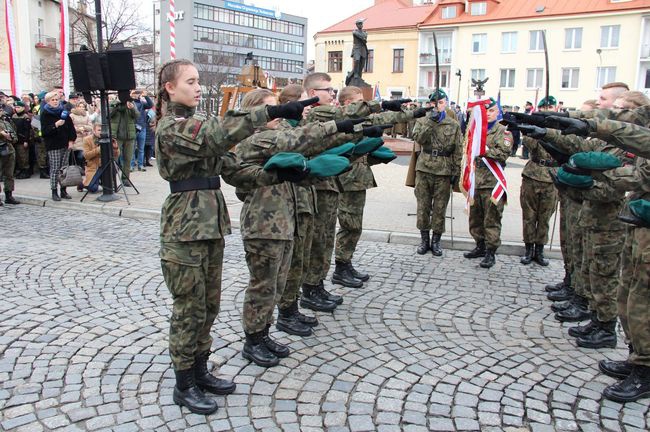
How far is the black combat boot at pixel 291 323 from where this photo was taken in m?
4.82

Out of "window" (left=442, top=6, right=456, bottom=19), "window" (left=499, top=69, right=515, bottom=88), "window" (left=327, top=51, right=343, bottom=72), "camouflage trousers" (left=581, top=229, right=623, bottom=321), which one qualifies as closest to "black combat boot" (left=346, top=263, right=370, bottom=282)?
"camouflage trousers" (left=581, top=229, right=623, bottom=321)

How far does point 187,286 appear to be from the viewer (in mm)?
3455

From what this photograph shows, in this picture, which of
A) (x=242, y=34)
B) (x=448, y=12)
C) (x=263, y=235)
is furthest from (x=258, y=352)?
(x=242, y=34)

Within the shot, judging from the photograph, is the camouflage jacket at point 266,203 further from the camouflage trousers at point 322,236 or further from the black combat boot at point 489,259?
the black combat boot at point 489,259

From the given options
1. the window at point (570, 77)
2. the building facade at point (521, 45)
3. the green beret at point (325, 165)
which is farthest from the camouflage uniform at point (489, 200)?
the window at point (570, 77)

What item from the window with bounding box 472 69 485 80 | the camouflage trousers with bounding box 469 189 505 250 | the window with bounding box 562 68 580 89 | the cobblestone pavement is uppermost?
the window with bounding box 472 69 485 80

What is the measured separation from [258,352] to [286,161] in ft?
5.07

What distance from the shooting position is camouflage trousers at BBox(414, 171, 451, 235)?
774cm

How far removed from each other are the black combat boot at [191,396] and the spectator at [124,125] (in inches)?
365

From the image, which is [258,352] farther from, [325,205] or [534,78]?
[534,78]

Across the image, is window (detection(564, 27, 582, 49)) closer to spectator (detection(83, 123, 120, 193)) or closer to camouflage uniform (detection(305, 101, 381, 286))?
spectator (detection(83, 123, 120, 193))

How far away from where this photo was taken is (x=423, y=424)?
342cm

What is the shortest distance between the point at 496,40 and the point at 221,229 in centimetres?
5403

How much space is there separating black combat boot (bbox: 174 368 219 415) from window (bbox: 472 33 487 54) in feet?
180
